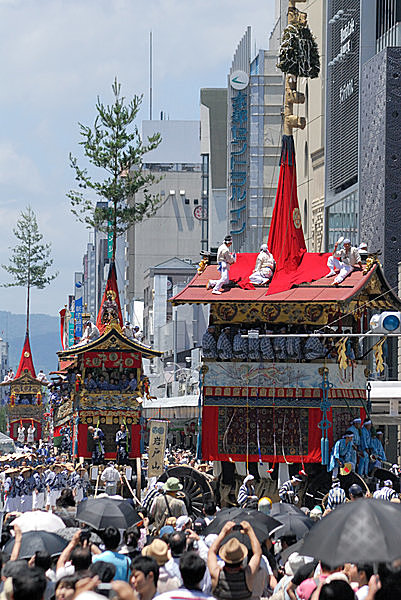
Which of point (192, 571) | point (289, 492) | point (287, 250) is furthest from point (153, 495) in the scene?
point (192, 571)

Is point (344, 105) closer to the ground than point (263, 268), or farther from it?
farther from it

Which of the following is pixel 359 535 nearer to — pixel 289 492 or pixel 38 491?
pixel 289 492

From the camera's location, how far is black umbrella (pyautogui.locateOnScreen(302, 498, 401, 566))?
8.72 metres

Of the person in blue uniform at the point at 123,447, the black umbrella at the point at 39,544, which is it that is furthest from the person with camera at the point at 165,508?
the person in blue uniform at the point at 123,447

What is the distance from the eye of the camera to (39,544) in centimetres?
1092

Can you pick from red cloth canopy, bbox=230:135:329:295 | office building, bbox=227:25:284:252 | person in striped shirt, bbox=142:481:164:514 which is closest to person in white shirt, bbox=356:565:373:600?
person in striped shirt, bbox=142:481:164:514

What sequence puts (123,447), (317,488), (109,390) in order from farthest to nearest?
(109,390), (123,447), (317,488)

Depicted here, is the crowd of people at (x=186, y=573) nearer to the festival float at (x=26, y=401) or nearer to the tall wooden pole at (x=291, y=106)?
the tall wooden pole at (x=291, y=106)

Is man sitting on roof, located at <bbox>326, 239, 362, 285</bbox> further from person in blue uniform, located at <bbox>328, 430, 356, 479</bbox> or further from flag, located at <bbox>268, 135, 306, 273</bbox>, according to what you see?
person in blue uniform, located at <bbox>328, 430, 356, 479</bbox>

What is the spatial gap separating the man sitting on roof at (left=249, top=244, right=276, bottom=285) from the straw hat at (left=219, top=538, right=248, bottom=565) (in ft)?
61.0

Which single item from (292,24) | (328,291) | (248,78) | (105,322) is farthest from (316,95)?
(328,291)

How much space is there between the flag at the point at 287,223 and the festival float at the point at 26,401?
61.7 meters

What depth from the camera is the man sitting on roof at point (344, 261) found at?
27.3 meters

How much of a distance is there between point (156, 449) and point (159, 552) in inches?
620
